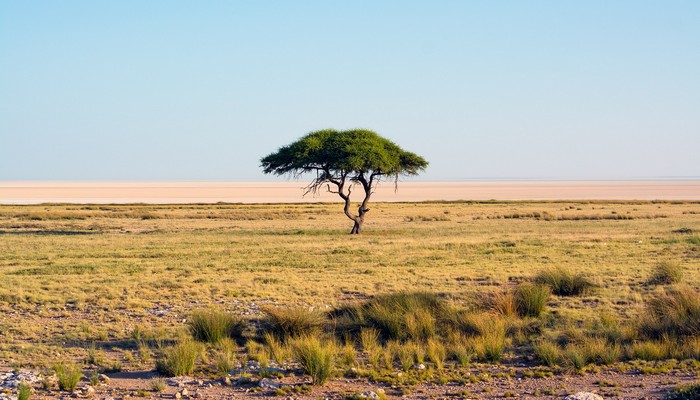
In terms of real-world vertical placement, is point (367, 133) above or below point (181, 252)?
above

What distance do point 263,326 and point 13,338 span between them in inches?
180

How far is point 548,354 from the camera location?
11562 mm

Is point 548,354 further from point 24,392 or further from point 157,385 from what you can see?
point 24,392

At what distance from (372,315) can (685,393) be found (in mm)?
6265

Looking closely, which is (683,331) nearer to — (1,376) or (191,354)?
(191,354)

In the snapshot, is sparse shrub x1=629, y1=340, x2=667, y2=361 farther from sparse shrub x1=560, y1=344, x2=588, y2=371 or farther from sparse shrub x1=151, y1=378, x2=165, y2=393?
sparse shrub x1=151, y1=378, x2=165, y2=393

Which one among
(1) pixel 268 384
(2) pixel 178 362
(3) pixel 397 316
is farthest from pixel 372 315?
(2) pixel 178 362

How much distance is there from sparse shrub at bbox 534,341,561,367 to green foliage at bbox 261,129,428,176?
110ft

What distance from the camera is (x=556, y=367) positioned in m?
11.2

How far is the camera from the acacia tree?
150 ft

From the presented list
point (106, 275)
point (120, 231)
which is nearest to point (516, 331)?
point (106, 275)

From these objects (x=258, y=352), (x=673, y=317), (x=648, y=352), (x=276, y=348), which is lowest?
(x=258, y=352)

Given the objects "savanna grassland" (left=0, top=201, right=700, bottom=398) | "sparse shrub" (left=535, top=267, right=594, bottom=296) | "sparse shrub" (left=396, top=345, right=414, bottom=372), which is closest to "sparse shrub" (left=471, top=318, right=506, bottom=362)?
"savanna grassland" (left=0, top=201, right=700, bottom=398)

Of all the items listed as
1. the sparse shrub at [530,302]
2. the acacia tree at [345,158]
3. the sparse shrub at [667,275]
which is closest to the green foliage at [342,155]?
the acacia tree at [345,158]
